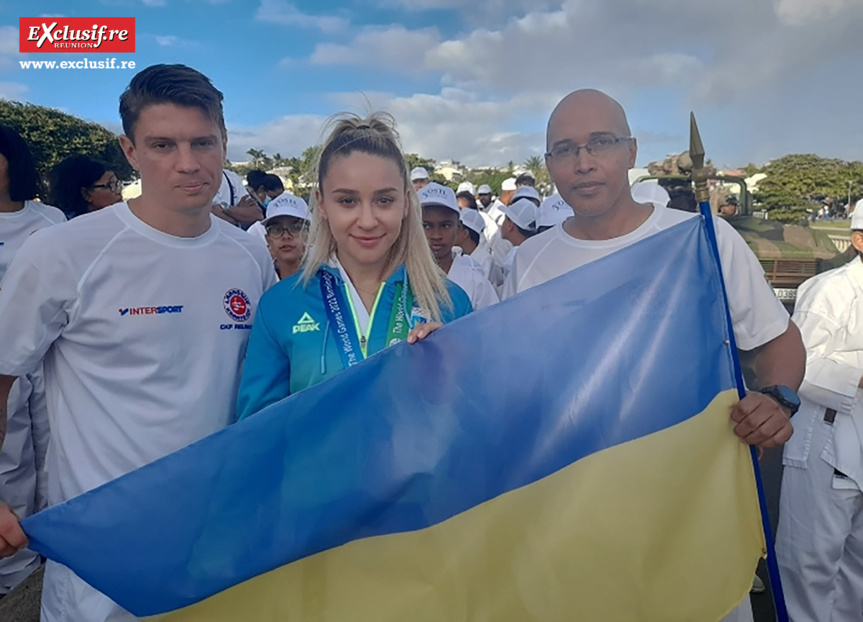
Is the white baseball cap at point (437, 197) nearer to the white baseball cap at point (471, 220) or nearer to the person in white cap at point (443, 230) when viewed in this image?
the person in white cap at point (443, 230)

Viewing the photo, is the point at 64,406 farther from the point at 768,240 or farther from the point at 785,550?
the point at 768,240

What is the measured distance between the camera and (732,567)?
1.92 m

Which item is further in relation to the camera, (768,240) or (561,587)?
(768,240)

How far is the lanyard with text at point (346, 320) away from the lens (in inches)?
86.0

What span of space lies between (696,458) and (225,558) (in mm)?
1457

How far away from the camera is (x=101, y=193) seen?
515 centimetres

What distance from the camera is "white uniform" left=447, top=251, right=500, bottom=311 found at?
3.98 m

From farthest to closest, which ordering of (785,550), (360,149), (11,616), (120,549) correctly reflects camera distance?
(785,550) < (11,616) < (360,149) < (120,549)

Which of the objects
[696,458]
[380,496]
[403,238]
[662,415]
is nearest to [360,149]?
[403,238]

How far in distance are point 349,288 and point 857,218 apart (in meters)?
3.30

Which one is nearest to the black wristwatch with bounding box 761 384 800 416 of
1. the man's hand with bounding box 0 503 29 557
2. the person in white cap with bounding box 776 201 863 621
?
the person in white cap with bounding box 776 201 863 621

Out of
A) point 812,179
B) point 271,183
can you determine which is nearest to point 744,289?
point 271,183

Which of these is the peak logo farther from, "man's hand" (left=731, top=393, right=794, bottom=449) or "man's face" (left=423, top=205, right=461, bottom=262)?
"man's face" (left=423, top=205, right=461, bottom=262)

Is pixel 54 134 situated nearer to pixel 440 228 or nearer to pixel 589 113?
pixel 440 228
